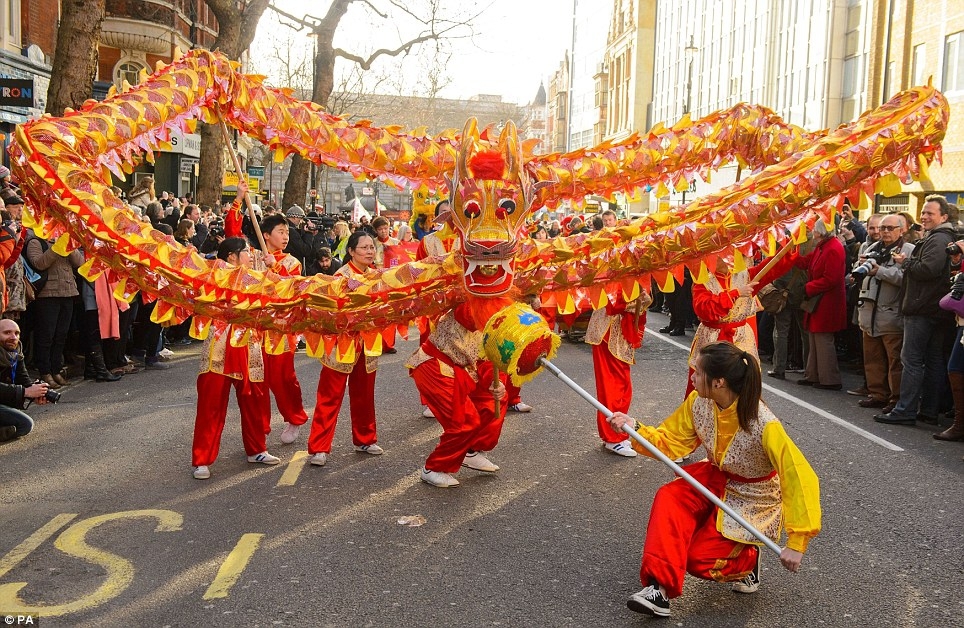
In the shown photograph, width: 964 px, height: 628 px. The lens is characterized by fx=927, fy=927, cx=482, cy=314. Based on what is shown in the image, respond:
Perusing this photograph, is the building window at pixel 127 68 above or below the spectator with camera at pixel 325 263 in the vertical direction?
above

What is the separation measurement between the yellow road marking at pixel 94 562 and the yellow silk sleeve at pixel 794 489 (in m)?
3.10

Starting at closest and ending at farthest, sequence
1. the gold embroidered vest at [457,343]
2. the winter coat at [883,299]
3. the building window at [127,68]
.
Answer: the gold embroidered vest at [457,343] < the winter coat at [883,299] < the building window at [127,68]

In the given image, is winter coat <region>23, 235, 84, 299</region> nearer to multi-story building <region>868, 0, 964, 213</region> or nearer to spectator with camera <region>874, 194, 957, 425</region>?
spectator with camera <region>874, 194, 957, 425</region>

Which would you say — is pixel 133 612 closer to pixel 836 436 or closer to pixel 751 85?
pixel 836 436

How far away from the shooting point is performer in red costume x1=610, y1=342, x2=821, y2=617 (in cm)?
407

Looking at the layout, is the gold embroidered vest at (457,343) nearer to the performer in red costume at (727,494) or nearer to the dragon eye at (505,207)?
the dragon eye at (505,207)

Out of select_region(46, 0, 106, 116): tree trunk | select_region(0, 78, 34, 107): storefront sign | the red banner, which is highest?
select_region(46, 0, 106, 116): tree trunk

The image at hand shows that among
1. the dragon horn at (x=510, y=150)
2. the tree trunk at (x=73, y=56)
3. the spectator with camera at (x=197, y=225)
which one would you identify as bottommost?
the spectator with camera at (x=197, y=225)

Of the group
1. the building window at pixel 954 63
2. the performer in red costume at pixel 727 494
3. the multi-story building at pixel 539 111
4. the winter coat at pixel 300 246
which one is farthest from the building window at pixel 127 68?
the multi-story building at pixel 539 111

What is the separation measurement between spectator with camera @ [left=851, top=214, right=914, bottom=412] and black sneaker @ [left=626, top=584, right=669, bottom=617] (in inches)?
223

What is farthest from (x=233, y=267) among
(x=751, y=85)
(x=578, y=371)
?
(x=751, y=85)

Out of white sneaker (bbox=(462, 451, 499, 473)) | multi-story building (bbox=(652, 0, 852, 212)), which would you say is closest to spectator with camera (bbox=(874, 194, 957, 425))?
white sneaker (bbox=(462, 451, 499, 473))

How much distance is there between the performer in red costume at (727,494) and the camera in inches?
160

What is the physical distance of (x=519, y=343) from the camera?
15.4 feet
